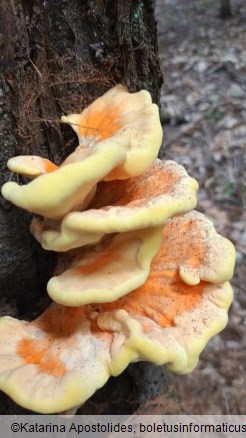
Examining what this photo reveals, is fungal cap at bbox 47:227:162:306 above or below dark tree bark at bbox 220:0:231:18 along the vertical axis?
above

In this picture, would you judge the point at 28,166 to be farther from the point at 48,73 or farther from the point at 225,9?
the point at 225,9

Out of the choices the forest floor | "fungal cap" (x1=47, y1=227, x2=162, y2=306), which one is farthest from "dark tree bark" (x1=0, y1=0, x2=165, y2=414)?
the forest floor

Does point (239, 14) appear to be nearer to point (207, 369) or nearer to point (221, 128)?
point (221, 128)

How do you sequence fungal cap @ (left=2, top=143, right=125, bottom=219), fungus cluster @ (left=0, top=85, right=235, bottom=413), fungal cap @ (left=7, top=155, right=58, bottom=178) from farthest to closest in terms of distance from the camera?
1. fungal cap @ (left=7, top=155, right=58, bottom=178)
2. fungus cluster @ (left=0, top=85, right=235, bottom=413)
3. fungal cap @ (left=2, top=143, right=125, bottom=219)

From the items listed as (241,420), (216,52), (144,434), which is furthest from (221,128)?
(144,434)

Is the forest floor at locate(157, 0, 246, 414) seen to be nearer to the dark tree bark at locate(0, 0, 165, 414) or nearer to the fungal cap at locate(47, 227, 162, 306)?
the dark tree bark at locate(0, 0, 165, 414)

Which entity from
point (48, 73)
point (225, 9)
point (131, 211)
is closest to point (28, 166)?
point (131, 211)

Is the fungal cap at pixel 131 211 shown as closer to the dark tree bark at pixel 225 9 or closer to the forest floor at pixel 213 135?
the forest floor at pixel 213 135
